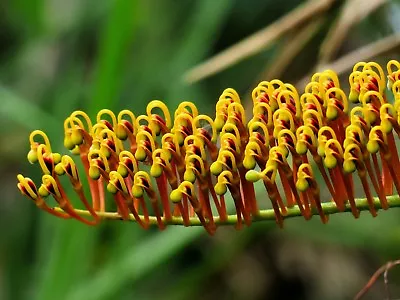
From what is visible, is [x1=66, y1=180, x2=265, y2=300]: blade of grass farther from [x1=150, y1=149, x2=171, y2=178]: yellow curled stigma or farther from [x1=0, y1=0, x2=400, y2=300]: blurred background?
[x1=150, y1=149, x2=171, y2=178]: yellow curled stigma

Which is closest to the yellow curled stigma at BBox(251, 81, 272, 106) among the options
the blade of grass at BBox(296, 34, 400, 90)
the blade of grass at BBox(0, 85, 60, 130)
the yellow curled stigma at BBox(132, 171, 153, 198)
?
the yellow curled stigma at BBox(132, 171, 153, 198)

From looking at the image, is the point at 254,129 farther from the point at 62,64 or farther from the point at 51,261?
the point at 62,64

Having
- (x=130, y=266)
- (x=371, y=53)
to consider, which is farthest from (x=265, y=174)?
(x=130, y=266)

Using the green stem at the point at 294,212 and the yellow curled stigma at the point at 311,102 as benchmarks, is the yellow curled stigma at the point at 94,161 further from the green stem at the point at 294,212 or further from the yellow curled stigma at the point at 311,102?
the yellow curled stigma at the point at 311,102

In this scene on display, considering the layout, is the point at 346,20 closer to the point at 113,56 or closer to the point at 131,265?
the point at 113,56

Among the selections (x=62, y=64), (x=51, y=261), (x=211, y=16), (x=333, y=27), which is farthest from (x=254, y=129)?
(x=62, y=64)

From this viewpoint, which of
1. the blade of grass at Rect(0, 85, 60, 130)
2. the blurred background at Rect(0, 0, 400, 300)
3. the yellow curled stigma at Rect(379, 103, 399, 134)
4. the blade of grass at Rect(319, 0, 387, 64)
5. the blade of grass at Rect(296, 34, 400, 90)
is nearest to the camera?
the yellow curled stigma at Rect(379, 103, 399, 134)
